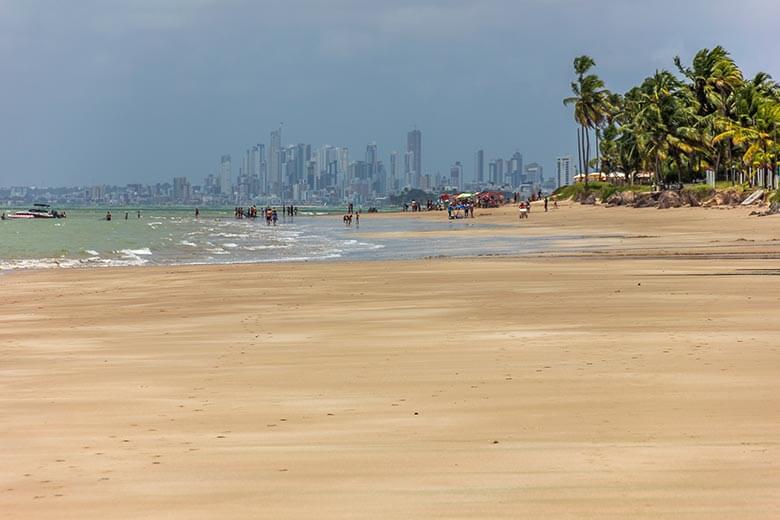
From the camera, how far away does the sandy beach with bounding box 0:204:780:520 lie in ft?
19.6

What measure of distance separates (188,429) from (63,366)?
14.0 ft

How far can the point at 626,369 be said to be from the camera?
34.0 feet

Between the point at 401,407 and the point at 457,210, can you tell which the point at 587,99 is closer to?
the point at 457,210

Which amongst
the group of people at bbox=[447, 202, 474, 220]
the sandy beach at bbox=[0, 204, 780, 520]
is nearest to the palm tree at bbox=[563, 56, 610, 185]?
the group of people at bbox=[447, 202, 474, 220]

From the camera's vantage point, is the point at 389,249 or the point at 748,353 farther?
the point at 389,249

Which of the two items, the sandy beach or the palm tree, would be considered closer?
the sandy beach

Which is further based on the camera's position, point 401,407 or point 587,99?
Answer: point 587,99

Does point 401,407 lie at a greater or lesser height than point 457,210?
greater

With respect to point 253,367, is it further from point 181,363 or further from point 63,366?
point 63,366

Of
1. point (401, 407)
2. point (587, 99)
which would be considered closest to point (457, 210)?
point (587, 99)

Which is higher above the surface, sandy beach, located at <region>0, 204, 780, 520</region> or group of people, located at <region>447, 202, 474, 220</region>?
sandy beach, located at <region>0, 204, 780, 520</region>

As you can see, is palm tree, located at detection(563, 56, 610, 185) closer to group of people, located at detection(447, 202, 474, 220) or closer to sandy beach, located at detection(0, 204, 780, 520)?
group of people, located at detection(447, 202, 474, 220)

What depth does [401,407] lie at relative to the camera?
8789mm

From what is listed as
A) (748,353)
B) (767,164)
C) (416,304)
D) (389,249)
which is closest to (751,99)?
(767,164)
